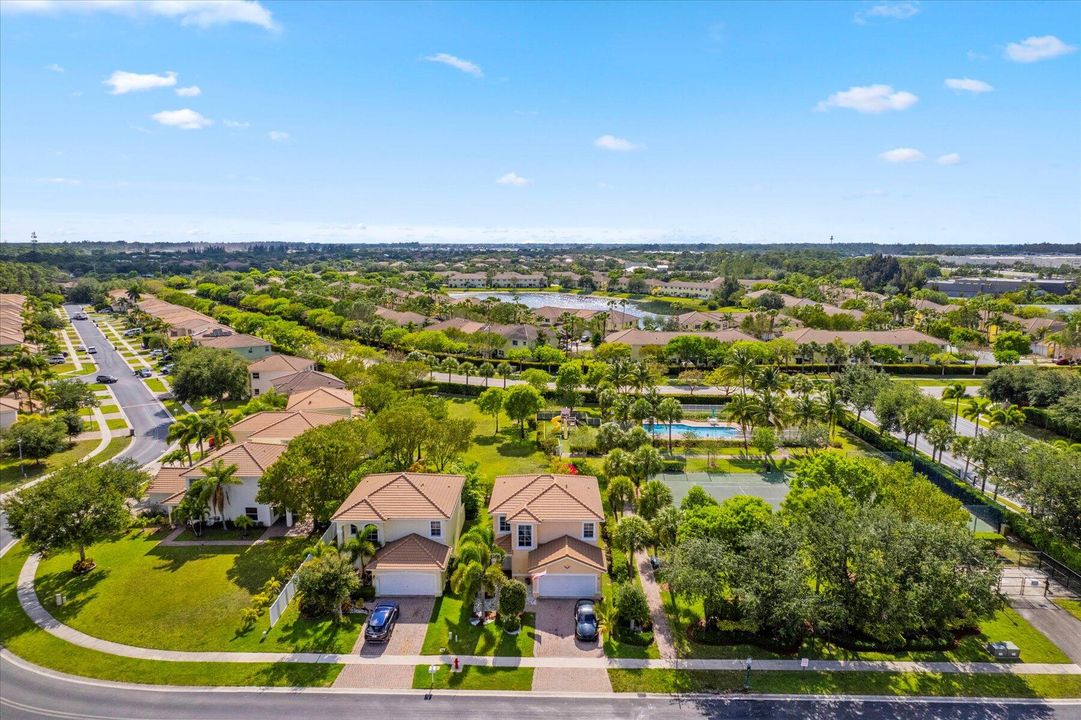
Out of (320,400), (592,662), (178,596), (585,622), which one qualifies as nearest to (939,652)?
(592,662)

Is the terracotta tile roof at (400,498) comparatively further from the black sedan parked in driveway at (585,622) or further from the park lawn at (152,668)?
the black sedan parked in driveway at (585,622)

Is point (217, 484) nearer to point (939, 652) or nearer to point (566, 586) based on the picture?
point (566, 586)

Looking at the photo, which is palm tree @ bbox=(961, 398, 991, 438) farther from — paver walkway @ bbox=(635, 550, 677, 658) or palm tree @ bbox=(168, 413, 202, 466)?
palm tree @ bbox=(168, 413, 202, 466)

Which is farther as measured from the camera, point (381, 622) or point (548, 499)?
point (548, 499)

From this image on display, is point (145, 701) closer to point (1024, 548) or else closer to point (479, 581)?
point (479, 581)

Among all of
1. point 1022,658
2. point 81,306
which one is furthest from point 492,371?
point 81,306

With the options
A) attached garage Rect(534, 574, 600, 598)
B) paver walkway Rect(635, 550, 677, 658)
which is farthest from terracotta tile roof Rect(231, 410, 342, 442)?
paver walkway Rect(635, 550, 677, 658)
